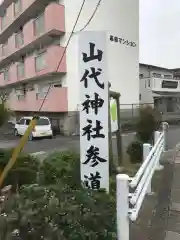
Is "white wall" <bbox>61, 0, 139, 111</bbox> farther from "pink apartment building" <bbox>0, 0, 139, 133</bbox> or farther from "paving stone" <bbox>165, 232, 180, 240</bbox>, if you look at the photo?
"paving stone" <bbox>165, 232, 180, 240</bbox>

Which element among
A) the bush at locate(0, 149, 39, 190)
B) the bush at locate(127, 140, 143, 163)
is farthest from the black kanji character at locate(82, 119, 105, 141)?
the bush at locate(127, 140, 143, 163)

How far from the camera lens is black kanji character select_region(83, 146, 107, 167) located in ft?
13.4

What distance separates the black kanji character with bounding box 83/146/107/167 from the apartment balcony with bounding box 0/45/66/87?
11858mm

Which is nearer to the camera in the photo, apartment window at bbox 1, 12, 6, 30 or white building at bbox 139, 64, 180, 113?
white building at bbox 139, 64, 180, 113

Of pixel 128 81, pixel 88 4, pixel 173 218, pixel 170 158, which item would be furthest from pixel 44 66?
pixel 173 218

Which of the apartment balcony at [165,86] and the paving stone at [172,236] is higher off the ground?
the apartment balcony at [165,86]

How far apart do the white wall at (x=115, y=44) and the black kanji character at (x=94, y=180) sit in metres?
14.8

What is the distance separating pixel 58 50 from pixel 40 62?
2.80 meters

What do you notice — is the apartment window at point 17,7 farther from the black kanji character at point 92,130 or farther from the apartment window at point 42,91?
the black kanji character at point 92,130

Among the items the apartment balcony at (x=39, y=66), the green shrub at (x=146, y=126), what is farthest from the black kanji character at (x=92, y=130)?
the apartment balcony at (x=39, y=66)

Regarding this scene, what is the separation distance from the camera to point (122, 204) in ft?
9.21

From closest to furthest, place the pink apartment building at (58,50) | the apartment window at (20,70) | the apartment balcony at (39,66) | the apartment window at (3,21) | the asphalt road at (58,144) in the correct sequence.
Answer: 1. the asphalt road at (58,144)
2. the apartment balcony at (39,66)
3. the pink apartment building at (58,50)
4. the apartment window at (20,70)
5. the apartment window at (3,21)

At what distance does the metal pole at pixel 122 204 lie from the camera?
2.78 metres

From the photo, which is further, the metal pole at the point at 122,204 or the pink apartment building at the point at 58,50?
the pink apartment building at the point at 58,50
